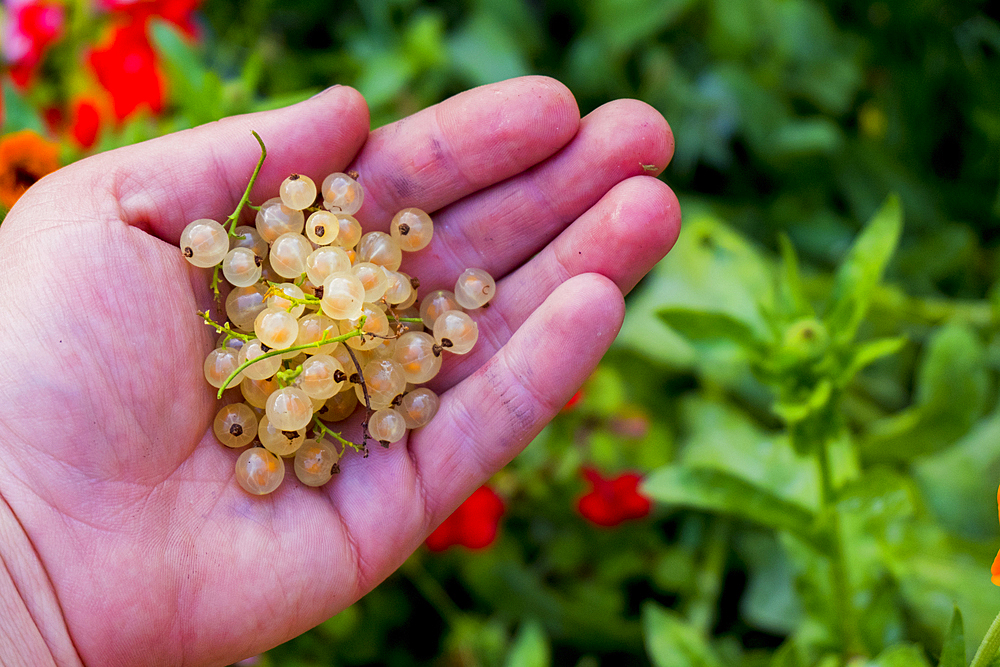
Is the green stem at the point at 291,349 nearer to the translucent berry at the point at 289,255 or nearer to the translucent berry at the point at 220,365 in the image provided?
the translucent berry at the point at 220,365

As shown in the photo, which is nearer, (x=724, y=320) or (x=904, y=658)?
(x=904, y=658)

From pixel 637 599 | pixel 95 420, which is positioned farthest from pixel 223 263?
pixel 637 599

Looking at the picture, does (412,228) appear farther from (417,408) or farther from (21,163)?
(21,163)

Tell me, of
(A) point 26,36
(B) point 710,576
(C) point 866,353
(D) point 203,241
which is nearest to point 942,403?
(C) point 866,353

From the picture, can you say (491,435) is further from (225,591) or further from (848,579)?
(848,579)

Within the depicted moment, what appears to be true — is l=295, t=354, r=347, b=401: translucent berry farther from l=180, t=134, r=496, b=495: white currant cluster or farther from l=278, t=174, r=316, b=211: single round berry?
l=278, t=174, r=316, b=211: single round berry

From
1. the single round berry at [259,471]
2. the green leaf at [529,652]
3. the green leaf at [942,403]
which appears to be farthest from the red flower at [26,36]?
the green leaf at [942,403]

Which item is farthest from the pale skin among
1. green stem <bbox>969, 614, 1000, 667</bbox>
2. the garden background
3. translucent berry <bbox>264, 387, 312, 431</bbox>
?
green stem <bbox>969, 614, 1000, 667</bbox>
